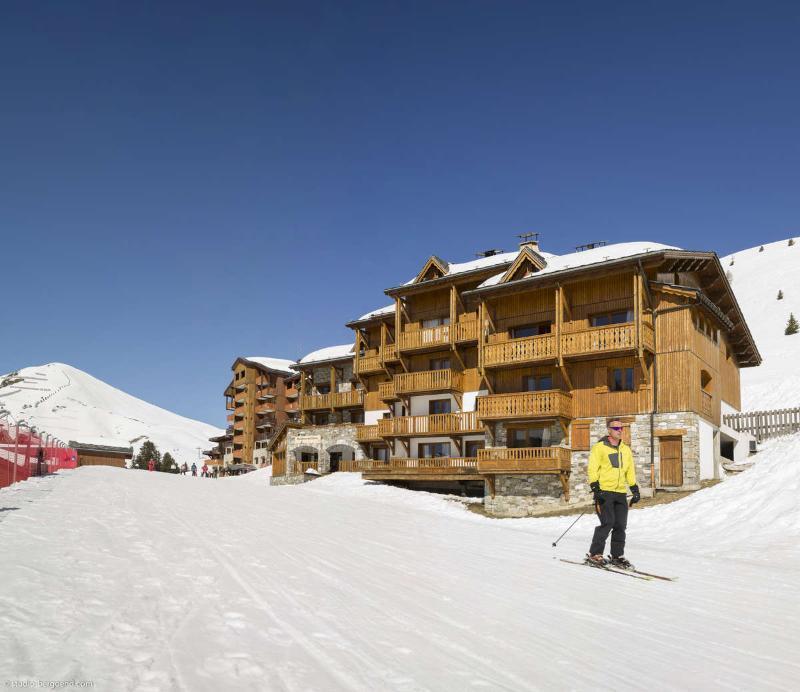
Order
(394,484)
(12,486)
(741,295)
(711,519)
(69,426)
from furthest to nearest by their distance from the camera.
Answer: (69,426)
(741,295)
(394,484)
(12,486)
(711,519)

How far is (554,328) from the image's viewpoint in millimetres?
29031

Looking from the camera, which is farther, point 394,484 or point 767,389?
point 767,389

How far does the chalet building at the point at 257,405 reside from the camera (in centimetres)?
7869

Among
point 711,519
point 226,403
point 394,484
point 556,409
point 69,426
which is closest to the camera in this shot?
point 711,519

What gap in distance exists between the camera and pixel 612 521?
10.6m

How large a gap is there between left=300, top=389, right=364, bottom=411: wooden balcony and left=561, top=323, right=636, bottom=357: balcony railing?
18811 millimetres

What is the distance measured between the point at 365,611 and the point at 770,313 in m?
111

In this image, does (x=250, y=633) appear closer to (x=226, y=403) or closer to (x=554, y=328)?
(x=554, y=328)

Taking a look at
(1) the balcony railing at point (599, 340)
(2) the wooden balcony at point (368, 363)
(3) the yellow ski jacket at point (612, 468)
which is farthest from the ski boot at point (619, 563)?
(2) the wooden balcony at point (368, 363)

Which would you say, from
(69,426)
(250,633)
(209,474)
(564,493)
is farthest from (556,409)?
(69,426)

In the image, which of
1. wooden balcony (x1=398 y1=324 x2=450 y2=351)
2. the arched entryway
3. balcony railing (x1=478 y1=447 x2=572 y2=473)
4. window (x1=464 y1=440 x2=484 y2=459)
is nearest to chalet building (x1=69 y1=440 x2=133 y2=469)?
the arched entryway

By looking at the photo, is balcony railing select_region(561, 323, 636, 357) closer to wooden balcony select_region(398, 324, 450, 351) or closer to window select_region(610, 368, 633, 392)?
window select_region(610, 368, 633, 392)

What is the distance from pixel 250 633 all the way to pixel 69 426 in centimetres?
18407

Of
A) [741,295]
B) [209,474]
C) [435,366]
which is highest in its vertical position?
[741,295]
